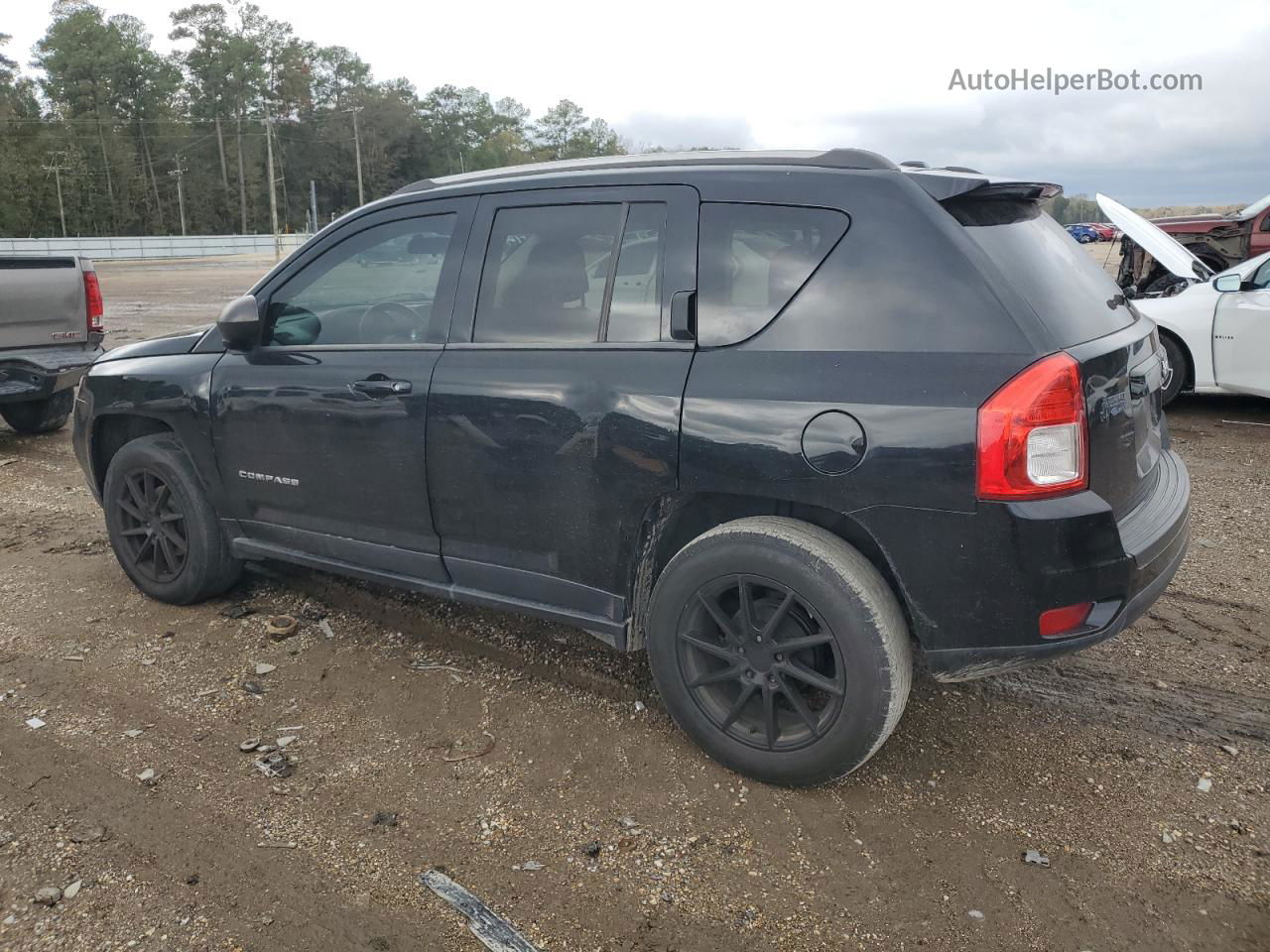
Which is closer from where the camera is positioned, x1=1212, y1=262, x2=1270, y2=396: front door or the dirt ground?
the dirt ground

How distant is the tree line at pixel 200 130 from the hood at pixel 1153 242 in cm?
8819

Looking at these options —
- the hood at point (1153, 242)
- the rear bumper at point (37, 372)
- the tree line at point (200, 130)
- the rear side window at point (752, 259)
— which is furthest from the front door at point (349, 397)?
the tree line at point (200, 130)

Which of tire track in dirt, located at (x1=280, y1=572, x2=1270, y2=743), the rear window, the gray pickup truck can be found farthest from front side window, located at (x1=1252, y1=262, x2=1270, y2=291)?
the gray pickup truck

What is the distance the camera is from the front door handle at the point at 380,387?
3723 millimetres

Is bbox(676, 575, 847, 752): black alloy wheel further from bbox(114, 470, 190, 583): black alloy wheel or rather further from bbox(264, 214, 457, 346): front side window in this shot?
bbox(114, 470, 190, 583): black alloy wheel

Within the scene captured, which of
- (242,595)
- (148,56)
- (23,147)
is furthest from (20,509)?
(148,56)

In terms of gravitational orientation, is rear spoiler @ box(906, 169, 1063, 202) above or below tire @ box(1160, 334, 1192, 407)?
above

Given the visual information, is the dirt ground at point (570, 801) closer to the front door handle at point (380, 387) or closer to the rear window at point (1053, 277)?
the front door handle at point (380, 387)

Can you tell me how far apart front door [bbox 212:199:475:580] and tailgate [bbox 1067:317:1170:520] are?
220 centimetres

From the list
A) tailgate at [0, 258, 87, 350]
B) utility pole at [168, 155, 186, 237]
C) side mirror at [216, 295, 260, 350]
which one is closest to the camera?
side mirror at [216, 295, 260, 350]

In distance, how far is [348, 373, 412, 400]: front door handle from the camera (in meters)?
3.72

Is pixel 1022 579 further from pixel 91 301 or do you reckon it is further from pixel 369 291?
pixel 91 301

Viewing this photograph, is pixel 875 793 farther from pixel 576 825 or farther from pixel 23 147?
pixel 23 147

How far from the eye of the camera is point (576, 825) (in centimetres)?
302
